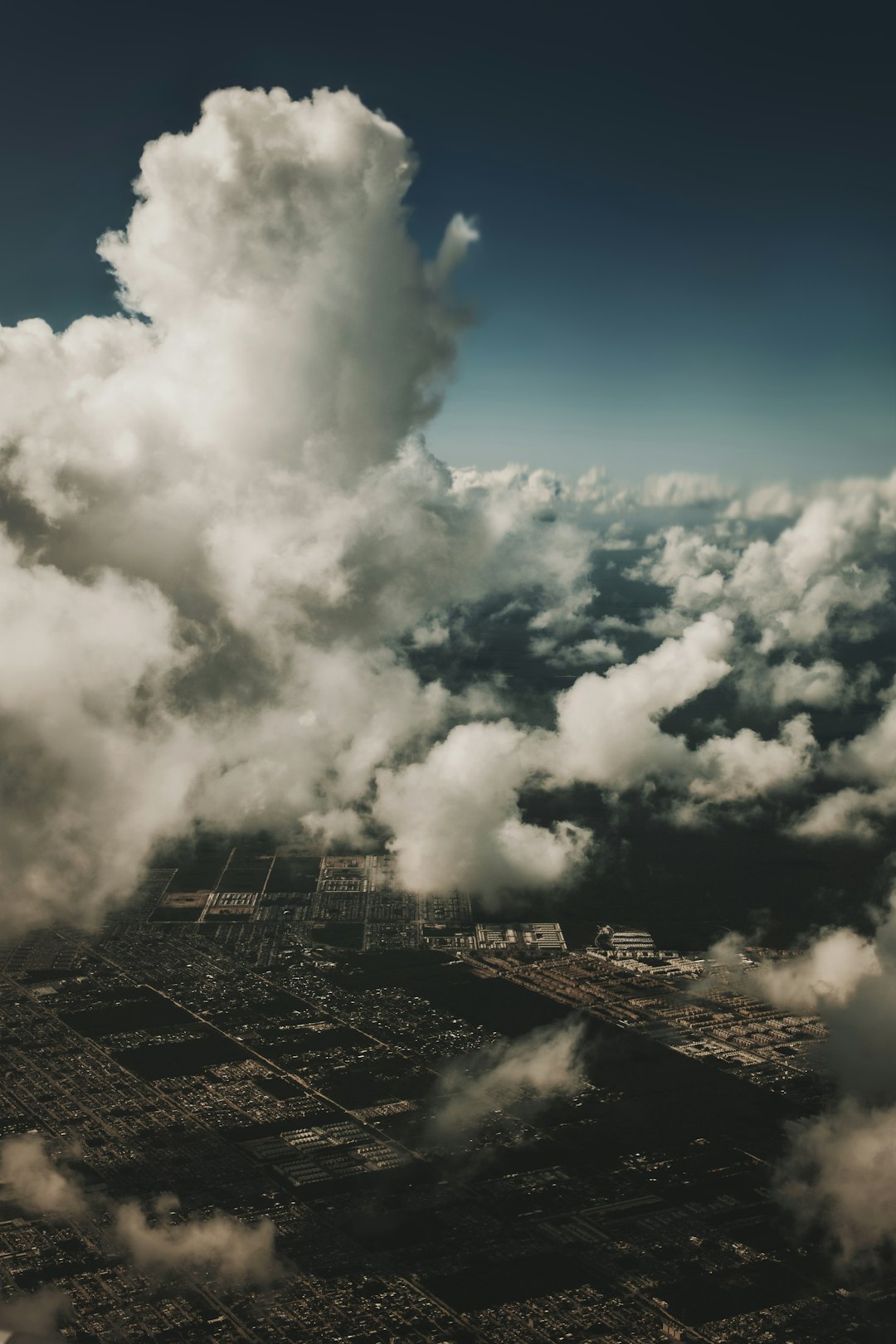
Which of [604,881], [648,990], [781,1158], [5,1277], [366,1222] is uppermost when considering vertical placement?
[604,881]

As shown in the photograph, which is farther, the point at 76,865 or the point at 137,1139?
the point at 76,865

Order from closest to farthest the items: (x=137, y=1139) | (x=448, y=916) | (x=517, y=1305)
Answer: (x=517, y=1305)
(x=137, y=1139)
(x=448, y=916)

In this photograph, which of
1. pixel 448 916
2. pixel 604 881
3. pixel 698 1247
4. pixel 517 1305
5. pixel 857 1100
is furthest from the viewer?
pixel 604 881

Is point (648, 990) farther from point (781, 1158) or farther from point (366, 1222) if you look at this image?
point (366, 1222)

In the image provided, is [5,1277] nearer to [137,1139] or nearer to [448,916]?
[137,1139]

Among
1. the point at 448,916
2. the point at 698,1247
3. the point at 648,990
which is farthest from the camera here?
the point at 448,916

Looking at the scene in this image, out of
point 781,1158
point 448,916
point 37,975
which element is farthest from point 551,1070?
Result: point 37,975

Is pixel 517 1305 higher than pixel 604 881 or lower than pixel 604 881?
lower

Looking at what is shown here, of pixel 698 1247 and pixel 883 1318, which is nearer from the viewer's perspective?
pixel 883 1318

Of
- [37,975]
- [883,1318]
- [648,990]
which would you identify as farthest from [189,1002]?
[883,1318]
